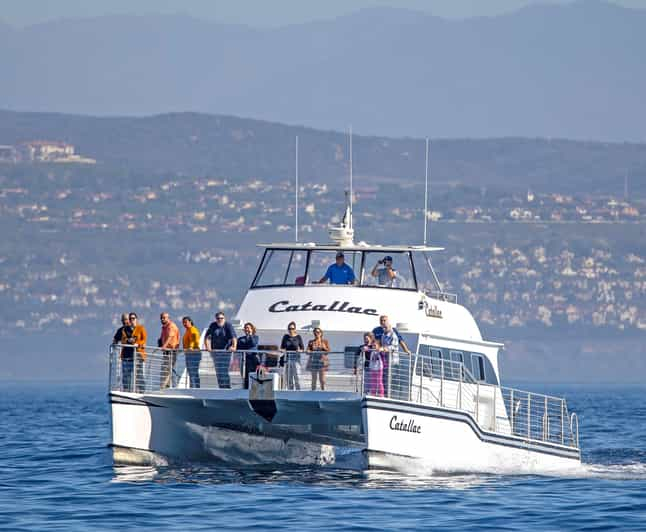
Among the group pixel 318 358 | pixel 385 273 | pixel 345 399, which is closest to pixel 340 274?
pixel 385 273

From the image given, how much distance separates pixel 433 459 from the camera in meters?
29.2

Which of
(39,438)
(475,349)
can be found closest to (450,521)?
(475,349)

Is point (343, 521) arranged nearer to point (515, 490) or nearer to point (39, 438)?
point (515, 490)

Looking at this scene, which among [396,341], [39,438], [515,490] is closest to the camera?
[515,490]

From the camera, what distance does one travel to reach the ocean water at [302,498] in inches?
953

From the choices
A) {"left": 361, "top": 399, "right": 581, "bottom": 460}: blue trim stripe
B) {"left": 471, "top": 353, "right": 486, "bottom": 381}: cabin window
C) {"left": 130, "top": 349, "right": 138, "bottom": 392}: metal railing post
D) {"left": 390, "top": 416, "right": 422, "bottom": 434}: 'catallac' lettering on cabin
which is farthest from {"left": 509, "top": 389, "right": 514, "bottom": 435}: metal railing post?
{"left": 130, "top": 349, "right": 138, "bottom": 392}: metal railing post

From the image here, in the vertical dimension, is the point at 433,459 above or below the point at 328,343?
below

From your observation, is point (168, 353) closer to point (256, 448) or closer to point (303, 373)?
point (303, 373)

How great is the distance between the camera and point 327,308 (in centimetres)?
3186

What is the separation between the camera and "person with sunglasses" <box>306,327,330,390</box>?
29.2 m

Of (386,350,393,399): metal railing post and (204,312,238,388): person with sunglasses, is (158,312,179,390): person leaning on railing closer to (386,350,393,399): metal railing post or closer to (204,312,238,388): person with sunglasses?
(204,312,238,388): person with sunglasses

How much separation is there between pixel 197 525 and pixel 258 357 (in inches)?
245

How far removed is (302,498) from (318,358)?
3.49m

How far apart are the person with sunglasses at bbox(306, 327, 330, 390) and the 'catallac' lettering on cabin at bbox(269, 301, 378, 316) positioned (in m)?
2.01
